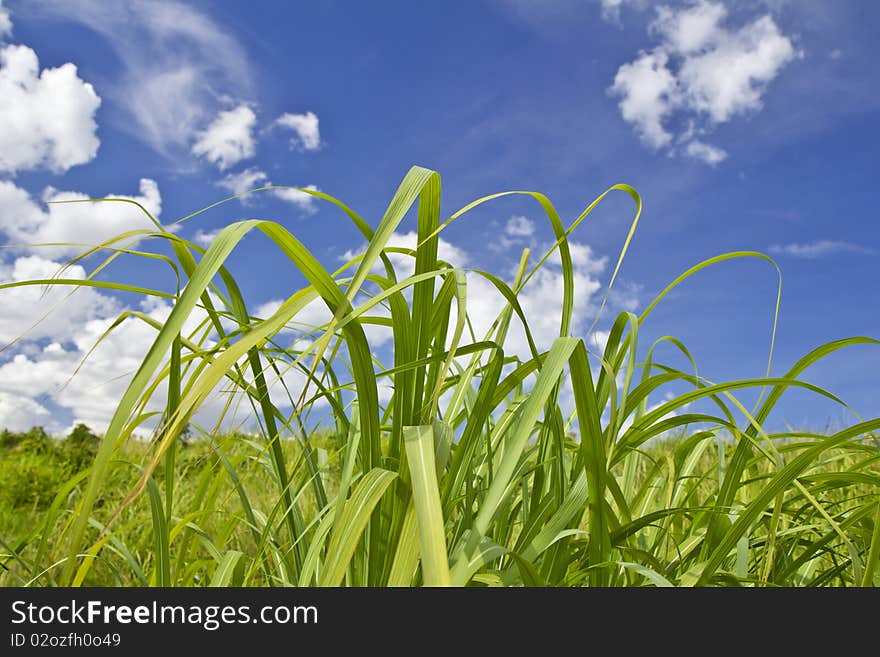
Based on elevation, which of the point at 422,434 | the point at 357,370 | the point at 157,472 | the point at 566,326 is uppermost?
Answer: the point at 157,472

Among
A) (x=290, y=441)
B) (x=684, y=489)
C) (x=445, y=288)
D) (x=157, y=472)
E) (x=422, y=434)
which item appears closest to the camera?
(x=422, y=434)

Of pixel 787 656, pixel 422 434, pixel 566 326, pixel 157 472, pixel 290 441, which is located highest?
pixel 290 441

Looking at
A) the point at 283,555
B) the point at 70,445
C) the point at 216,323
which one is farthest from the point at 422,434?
the point at 70,445

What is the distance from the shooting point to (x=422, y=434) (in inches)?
31.8

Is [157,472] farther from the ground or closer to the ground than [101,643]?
farther from the ground

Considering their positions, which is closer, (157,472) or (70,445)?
(157,472)

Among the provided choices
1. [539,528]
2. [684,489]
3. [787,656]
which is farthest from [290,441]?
[787,656]

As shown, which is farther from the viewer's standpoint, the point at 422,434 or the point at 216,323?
the point at 216,323

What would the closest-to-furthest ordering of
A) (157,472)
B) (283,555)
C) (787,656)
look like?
(787,656) < (283,555) < (157,472)

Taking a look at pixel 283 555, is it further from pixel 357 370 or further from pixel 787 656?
pixel 787 656

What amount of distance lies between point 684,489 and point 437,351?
39.0 inches

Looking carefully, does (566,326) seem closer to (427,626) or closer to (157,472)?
(427,626)

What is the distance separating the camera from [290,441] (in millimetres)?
5066

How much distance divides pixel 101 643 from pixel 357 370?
1.57 feet
